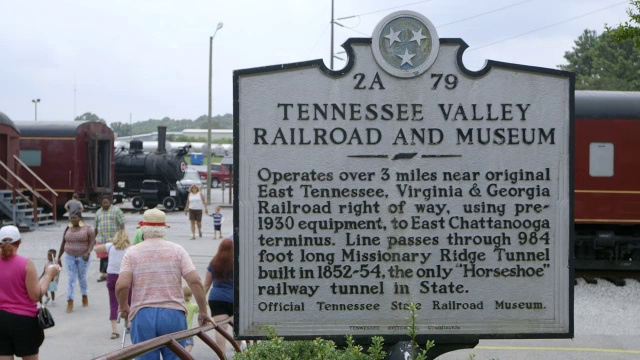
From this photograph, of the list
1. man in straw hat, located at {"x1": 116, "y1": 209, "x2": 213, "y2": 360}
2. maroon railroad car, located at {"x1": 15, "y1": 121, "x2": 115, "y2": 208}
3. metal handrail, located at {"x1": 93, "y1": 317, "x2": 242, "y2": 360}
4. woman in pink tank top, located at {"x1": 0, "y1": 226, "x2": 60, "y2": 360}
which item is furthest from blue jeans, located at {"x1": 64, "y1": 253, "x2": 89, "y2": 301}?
maroon railroad car, located at {"x1": 15, "y1": 121, "x2": 115, "y2": 208}

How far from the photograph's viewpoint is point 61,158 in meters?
33.9

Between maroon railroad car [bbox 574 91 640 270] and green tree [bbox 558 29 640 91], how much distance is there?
3842 cm

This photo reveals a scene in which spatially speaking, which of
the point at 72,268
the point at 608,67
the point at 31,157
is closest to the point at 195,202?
the point at 72,268

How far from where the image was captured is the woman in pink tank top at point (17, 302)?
739 cm

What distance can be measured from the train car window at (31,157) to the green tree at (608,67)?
34078 millimetres

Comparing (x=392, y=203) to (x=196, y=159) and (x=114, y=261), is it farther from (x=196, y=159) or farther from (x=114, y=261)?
(x=196, y=159)

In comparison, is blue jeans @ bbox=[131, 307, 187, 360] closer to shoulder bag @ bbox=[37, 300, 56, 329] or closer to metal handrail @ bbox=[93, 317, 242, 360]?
metal handrail @ bbox=[93, 317, 242, 360]

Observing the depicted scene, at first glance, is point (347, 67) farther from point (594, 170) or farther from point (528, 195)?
point (594, 170)

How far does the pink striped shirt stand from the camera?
22.5ft

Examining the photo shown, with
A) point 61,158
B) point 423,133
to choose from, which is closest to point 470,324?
point 423,133

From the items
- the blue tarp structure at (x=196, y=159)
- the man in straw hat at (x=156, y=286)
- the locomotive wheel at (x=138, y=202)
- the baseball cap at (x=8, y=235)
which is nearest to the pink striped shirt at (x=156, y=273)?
the man in straw hat at (x=156, y=286)

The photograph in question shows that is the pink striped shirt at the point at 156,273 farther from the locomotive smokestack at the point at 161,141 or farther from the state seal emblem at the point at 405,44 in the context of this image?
the locomotive smokestack at the point at 161,141

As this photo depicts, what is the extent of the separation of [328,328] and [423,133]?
48.2 inches

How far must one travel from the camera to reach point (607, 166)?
16.8m
